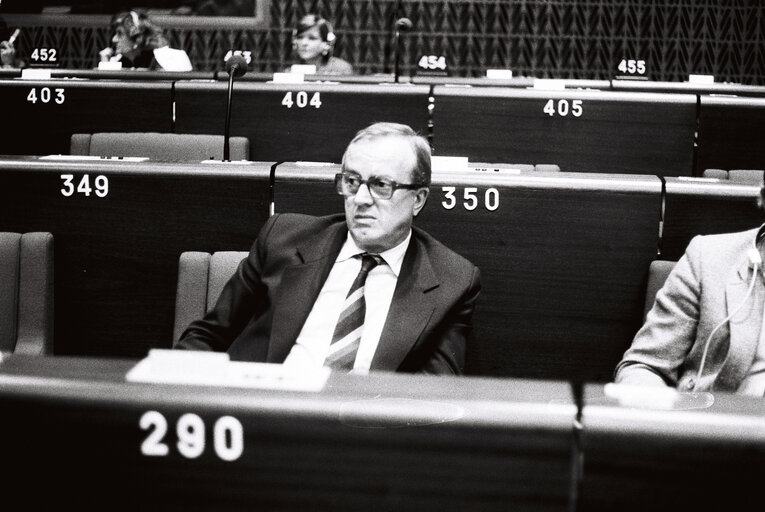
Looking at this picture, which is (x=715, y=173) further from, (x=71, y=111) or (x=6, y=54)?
(x=6, y=54)

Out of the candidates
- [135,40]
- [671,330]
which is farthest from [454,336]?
[135,40]

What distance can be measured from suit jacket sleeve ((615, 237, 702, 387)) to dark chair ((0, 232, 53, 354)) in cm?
139

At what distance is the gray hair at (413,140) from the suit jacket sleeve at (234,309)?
1.05ft

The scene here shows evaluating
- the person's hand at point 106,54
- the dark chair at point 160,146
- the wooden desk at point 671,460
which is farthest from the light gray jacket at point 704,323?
the person's hand at point 106,54

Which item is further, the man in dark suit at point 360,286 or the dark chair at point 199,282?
the dark chair at point 199,282

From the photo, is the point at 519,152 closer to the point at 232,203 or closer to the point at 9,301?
the point at 232,203

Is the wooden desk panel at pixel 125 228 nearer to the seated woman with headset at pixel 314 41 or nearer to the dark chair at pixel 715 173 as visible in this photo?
the dark chair at pixel 715 173

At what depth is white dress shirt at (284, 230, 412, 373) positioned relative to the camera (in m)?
1.83

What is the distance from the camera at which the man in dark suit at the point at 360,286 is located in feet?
5.93

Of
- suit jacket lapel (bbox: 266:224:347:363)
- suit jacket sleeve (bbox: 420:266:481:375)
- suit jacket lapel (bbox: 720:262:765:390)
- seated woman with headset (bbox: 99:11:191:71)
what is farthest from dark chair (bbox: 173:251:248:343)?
seated woman with headset (bbox: 99:11:191:71)

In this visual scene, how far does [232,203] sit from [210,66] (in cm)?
598

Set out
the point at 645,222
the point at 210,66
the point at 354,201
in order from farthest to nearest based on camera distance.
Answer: the point at 210,66 → the point at 645,222 → the point at 354,201

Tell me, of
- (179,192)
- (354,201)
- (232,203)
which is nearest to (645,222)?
(354,201)

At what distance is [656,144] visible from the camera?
11.1ft
